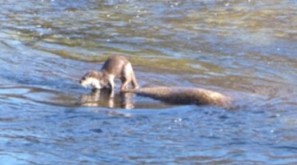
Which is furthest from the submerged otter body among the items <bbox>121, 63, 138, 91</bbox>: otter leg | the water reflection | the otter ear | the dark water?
the otter ear

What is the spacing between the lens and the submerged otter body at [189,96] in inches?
435

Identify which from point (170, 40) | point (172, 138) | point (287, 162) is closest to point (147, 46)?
point (170, 40)

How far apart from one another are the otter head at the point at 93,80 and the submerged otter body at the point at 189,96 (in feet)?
2.10

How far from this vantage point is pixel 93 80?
12.1 m

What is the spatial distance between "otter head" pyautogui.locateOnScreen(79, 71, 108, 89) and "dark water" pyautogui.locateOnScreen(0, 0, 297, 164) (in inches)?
5.8

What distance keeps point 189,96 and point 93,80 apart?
1.39 m

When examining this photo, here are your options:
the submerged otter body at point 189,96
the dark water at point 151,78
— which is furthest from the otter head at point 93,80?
the submerged otter body at point 189,96

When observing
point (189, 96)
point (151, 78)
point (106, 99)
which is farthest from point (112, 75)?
point (189, 96)

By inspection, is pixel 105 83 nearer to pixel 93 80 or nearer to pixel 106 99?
pixel 93 80

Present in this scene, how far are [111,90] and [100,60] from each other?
195 cm

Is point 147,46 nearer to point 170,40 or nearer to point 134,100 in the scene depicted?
point 170,40

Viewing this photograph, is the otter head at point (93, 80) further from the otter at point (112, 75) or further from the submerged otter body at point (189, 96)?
the submerged otter body at point (189, 96)

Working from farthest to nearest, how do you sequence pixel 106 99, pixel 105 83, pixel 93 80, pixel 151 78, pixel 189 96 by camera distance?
pixel 151 78, pixel 105 83, pixel 93 80, pixel 106 99, pixel 189 96

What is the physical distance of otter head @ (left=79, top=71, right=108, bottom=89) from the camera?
11992mm
